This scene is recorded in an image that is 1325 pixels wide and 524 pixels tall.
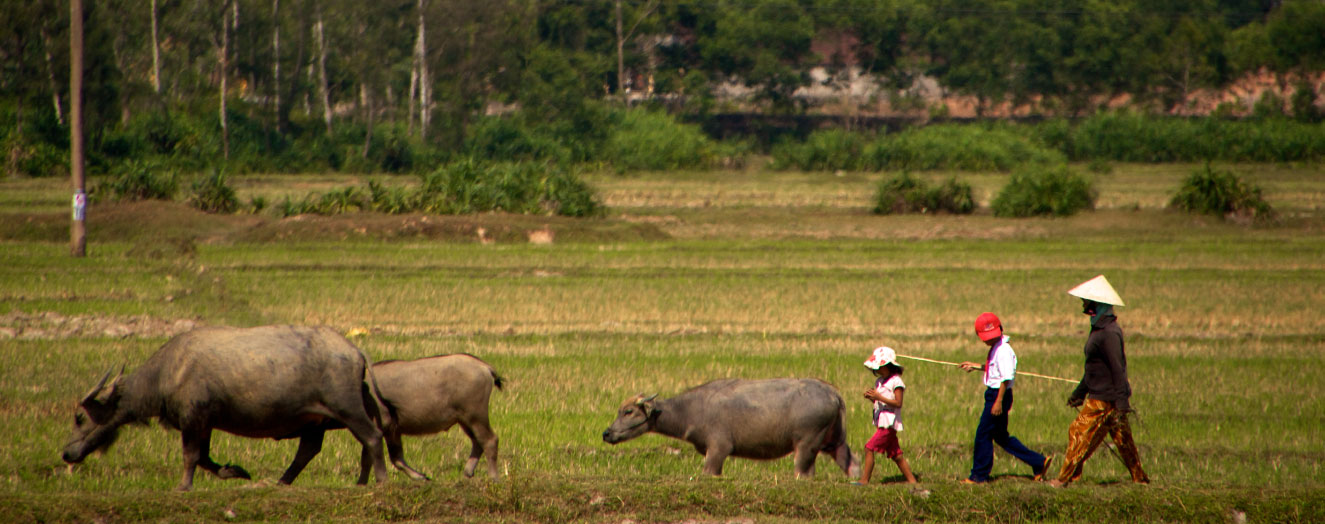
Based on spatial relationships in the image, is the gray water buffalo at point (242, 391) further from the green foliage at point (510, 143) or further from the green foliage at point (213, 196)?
the green foliage at point (510, 143)

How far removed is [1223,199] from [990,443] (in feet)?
→ 102

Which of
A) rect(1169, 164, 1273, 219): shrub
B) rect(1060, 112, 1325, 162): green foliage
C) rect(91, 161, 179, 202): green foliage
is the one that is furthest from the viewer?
rect(1060, 112, 1325, 162): green foliage

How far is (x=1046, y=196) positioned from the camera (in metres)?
38.0

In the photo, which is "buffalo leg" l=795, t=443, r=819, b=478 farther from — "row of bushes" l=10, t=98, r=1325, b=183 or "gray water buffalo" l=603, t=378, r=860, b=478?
"row of bushes" l=10, t=98, r=1325, b=183

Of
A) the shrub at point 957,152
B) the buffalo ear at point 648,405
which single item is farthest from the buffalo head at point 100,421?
the shrub at point 957,152

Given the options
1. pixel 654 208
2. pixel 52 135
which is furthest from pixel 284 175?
pixel 654 208

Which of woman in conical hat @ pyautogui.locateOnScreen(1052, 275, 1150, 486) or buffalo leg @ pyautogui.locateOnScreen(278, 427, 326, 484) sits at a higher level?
woman in conical hat @ pyautogui.locateOnScreen(1052, 275, 1150, 486)

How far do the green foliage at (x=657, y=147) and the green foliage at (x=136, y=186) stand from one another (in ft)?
89.7

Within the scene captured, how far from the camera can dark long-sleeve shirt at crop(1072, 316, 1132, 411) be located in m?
8.57

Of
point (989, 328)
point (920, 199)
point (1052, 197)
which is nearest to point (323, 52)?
point (920, 199)

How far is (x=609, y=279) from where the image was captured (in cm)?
2352

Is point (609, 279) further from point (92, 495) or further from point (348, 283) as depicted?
point (92, 495)

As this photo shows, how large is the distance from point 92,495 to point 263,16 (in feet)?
188

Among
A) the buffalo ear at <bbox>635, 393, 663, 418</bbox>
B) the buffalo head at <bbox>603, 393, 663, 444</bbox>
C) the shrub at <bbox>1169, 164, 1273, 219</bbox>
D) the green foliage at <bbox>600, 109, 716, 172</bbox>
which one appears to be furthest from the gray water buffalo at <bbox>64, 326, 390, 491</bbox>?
the green foliage at <bbox>600, 109, 716, 172</bbox>
